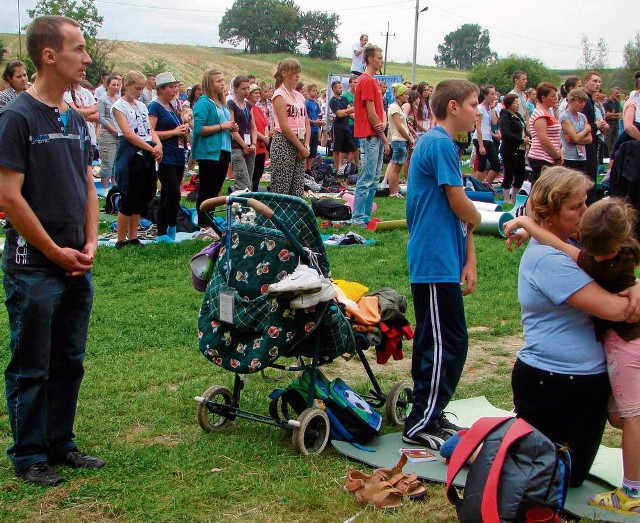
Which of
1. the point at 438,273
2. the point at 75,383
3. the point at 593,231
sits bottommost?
the point at 75,383

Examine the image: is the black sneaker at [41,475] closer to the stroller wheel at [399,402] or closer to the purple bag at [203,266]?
the purple bag at [203,266]

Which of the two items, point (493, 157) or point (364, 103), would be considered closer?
point (364, 103)

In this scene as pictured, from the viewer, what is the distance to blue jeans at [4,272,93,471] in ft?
12.1

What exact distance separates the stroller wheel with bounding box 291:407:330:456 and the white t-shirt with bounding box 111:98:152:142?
5.52 meters

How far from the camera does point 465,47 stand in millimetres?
118688

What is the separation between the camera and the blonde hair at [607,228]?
3.51 metres

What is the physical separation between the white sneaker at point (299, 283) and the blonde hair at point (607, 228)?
4.35 feet

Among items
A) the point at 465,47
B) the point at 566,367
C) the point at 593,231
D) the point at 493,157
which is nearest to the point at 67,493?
the point at 566,367

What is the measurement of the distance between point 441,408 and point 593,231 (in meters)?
1.37

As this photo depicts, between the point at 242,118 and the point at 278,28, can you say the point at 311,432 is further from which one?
the point at 278,28

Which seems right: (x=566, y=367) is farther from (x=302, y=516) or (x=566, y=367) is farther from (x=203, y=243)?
(x=203, y=243)

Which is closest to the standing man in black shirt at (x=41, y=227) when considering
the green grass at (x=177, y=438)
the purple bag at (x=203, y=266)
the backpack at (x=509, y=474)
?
the green grass at (x=177, y=438)

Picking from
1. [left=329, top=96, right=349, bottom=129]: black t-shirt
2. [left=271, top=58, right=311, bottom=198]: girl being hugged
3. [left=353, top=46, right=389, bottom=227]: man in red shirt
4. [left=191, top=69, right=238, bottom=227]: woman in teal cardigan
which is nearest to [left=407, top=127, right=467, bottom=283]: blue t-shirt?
[left=271, top=58, right=311, bottom=198]: girl being hugged

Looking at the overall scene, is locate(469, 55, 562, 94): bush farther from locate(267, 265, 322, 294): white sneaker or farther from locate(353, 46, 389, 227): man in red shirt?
locate(267, 265, 322, 294): white sneaker
